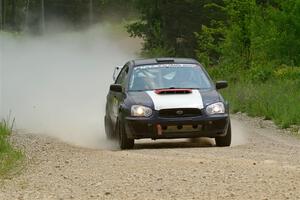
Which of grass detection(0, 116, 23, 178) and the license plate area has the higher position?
the license plate area

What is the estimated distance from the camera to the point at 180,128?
14.7 metres

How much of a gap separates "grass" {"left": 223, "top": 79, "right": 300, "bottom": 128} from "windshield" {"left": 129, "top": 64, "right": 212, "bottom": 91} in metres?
4.69

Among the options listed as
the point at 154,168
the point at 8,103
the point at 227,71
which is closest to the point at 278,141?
the point at 154,168

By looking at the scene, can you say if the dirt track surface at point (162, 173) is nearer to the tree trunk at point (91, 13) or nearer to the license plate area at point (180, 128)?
the license plate area at point (180, 128)

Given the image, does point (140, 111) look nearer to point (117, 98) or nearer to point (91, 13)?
point (117, 98)

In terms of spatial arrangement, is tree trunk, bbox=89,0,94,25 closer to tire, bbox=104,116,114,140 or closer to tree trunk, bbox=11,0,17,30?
tree trunk, bbox=11,0,17,30

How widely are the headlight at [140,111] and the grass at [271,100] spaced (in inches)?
255

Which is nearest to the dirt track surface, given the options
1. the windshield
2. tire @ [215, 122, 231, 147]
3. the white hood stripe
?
tire @ [215, 122, 231, 147]

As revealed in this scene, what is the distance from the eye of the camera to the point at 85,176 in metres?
11.2

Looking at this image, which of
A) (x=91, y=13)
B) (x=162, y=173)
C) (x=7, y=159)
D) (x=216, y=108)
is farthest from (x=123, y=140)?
(x=91, y=13)

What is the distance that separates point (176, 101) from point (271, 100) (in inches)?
405

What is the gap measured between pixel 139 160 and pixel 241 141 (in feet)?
14.8

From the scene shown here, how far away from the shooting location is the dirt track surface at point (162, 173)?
9.71 metres

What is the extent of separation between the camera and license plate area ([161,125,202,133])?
1471 cm
